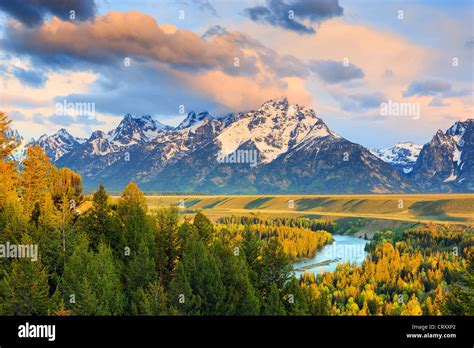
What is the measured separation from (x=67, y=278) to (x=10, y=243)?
14915mm

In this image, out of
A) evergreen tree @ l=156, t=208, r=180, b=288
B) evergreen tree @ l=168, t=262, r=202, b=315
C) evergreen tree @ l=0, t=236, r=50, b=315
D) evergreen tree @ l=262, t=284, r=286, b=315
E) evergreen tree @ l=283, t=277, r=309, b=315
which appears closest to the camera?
evergreen tree @ l=0, t=236, r=50, b=315

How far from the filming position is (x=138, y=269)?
212 ft

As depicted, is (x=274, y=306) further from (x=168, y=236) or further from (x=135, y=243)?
(x=135, y=243)

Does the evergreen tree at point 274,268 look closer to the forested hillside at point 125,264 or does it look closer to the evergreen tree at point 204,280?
the forested hillside at point 125,264

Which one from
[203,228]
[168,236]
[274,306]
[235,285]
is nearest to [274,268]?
[235,285]

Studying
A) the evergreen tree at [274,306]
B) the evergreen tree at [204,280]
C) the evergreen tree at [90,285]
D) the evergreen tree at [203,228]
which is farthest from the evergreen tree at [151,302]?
the evergreen tree at [203,228]

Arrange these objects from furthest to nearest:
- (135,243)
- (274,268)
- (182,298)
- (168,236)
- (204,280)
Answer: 1. (168,236)
2. (274,268)
3. (135,243)
4. (204,280)
5. (182,298)

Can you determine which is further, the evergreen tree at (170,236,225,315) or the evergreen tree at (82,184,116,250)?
the evergreen tree at (82,184,116,250)
